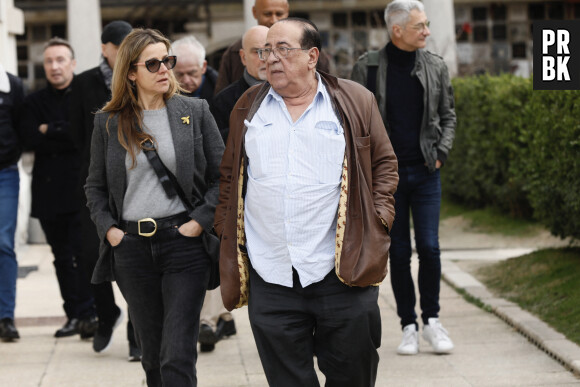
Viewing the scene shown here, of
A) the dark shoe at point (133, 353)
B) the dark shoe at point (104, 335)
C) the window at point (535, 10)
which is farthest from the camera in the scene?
the window at point (535, 10)

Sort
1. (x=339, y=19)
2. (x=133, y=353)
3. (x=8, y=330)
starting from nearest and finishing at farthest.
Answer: (x=133, y=353) < (x=8, y=330) < (x=339, y=19)

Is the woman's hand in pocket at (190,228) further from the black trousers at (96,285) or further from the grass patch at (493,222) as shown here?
the grass patch at (493,222)

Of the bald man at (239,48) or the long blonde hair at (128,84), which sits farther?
the bald man at (239,48)

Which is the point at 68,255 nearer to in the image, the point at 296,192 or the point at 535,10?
the point at 296,192

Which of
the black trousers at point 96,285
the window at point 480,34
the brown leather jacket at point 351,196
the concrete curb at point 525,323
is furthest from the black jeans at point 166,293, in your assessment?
the window at point 480,34

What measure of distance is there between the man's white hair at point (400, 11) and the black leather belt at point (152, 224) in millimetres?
2340

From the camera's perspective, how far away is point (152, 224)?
4.86 meters

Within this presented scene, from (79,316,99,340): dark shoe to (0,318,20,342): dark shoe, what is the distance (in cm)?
46

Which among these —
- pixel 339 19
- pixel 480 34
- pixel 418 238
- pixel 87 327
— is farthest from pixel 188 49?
pixel 480 34

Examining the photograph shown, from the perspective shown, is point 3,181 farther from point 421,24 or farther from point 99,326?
point 421,24

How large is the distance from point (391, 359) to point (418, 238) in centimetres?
76

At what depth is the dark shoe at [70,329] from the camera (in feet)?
25.6

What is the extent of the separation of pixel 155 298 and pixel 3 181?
3.08 meters

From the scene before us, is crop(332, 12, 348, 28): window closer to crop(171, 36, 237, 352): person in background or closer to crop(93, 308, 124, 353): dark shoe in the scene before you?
crop(171, 36, 237, 352): person in background
